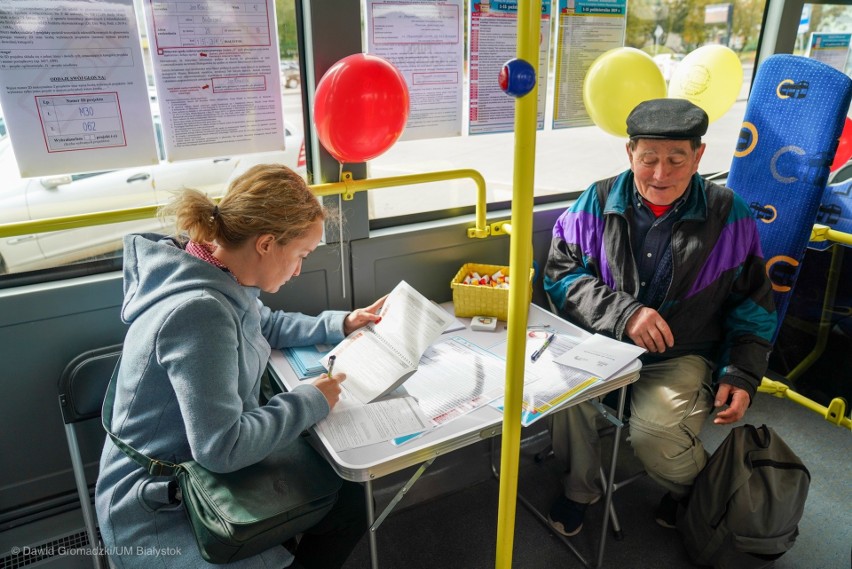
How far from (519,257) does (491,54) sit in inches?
55.2

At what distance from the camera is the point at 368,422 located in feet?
4.65

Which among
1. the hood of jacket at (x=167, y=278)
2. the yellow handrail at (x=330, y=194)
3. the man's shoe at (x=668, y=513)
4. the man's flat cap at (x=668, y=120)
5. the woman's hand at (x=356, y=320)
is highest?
the man's flat cap at (x=668, y=120)

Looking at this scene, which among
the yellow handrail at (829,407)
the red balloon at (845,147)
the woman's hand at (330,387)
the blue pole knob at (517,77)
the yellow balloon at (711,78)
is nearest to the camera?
the blue pole knob at (517,77)

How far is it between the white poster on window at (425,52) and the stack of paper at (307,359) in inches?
32.8

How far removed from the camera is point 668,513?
2.20 metres

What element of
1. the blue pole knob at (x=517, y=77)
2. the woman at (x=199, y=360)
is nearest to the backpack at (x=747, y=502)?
the woman at (x=199, y=360)

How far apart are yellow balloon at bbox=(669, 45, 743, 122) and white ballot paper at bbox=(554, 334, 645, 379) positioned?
1151 millimetres

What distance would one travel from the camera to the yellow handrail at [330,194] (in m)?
1.44

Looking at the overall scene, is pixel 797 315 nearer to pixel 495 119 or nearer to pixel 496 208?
pixel 496 208

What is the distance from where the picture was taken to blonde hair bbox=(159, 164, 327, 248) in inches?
51.4

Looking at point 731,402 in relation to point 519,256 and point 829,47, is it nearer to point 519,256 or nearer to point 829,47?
point 519,256

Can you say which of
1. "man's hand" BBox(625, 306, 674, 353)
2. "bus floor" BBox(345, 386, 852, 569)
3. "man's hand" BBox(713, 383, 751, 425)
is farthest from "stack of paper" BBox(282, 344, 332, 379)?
"man's hand" BBox(713, 383, 751, 425)

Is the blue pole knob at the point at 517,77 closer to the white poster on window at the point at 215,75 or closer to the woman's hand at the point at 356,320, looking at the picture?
the woman's hand at the point at 356,320

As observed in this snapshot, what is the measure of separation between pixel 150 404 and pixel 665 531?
1862 mm
